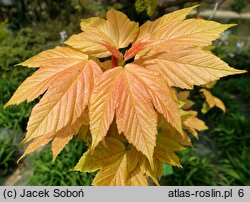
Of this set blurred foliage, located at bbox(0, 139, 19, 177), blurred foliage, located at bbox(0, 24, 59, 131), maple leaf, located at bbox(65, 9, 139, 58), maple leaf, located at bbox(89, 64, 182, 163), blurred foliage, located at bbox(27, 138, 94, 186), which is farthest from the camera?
blurred foliage, located at bbox(0, 24, 59, 131)

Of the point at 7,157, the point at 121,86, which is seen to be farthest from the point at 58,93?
the point at 7,157

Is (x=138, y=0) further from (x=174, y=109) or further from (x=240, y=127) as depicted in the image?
(x=240, y=127)

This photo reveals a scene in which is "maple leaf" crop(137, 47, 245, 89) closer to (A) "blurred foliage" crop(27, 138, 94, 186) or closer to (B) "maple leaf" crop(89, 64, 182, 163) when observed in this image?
(B) "maple leaf" crop(89, 64, 182, 163)

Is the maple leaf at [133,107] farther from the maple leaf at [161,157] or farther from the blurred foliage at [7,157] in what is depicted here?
the blurred foliage at [7,157]

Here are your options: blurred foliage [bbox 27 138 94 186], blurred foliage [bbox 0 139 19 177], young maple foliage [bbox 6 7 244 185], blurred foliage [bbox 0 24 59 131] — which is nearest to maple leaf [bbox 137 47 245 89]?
young maple foliage [bbox 6 7 244 185]

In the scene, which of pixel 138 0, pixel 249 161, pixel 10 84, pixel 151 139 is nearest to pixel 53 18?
pixel 10 84

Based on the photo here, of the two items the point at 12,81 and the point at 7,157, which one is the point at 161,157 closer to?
the point at 7,157
